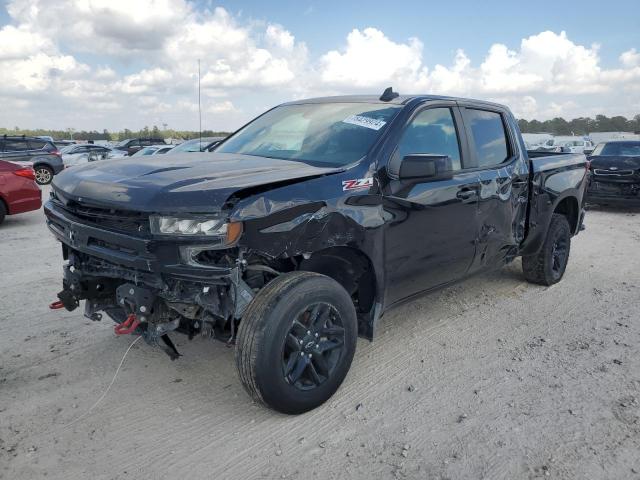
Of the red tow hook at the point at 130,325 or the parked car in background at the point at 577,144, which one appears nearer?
the red tow hook at the point at 130,325

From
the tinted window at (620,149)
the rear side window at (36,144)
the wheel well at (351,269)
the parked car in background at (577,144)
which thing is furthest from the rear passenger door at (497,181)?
the parked car in background at (577,144)

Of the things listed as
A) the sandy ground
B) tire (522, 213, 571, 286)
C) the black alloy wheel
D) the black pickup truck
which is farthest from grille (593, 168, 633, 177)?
the black alloy wheel

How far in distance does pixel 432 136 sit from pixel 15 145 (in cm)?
1708

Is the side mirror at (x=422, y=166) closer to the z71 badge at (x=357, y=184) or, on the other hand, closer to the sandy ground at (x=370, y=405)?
the z71 badge at (x=357, y=184)

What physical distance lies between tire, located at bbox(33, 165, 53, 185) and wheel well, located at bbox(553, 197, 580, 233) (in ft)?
52.6

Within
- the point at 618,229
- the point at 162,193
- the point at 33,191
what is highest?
the point at 162,193

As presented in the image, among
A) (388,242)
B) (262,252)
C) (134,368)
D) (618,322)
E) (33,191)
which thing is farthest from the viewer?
(33,191)

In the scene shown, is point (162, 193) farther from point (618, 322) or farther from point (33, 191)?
point (33, 191)

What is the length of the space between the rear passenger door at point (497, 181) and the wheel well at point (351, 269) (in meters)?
1.19

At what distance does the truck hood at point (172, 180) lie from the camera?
268 centimetres

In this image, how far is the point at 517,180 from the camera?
4680 mm

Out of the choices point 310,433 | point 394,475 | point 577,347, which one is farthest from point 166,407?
point 577,347

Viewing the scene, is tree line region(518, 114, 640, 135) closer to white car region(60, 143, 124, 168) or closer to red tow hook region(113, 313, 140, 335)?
white car region(60, 143, 124, 168)

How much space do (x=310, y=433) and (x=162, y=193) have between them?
1.51m
